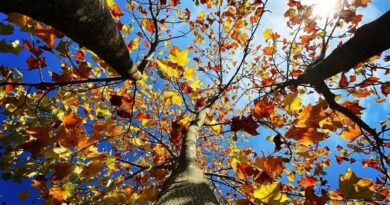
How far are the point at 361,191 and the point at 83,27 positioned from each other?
195 cm

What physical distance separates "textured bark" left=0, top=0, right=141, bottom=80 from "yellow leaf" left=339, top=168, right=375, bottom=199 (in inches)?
67.6

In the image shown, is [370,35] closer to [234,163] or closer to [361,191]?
[361,191]

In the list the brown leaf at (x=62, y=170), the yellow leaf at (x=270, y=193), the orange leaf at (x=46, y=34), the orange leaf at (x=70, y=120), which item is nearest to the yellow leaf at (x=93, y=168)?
the brown leaf at (x=62, y=170)

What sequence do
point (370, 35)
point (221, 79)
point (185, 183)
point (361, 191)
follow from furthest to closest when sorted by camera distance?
point (221, 79)
point (185, 183)
point (361, 191)
point (370, 35)

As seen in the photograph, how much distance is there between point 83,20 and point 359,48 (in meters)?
1.45

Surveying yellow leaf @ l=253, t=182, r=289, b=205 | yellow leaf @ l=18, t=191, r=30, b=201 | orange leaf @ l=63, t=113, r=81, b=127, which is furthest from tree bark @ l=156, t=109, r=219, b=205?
yellow leaf @ l=18, t=191, r=30, b=201

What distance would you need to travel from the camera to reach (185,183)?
192cm

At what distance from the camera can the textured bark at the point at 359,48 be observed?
1.36 m

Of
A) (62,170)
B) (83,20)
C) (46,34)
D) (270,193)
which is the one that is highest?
(46,34)

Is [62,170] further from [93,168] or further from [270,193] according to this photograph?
[270,193]

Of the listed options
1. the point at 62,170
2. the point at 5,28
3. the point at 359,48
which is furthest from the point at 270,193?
the point at 5,28

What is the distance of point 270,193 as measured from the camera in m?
1.87

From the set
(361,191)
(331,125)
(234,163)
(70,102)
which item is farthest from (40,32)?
(331,125)

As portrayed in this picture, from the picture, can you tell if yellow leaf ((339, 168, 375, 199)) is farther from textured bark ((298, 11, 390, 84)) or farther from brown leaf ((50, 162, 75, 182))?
brown leaf ((50, 162, 75, 182))
